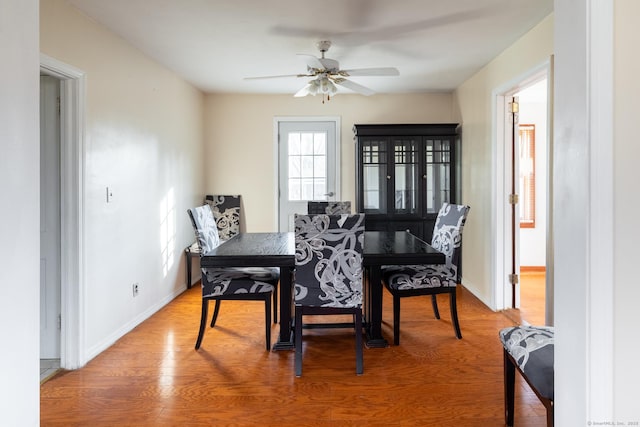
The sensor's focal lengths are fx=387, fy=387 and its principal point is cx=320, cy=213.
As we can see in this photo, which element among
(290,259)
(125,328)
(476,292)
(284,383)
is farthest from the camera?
(476,292)

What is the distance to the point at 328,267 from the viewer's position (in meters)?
2.37

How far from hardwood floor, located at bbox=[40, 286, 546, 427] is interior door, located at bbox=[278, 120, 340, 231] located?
223 centimetres

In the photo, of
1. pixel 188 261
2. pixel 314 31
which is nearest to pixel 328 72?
pixel 314 31

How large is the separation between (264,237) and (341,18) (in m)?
1.81

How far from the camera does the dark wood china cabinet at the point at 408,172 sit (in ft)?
15.4

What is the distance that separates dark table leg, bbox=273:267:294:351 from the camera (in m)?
2.79

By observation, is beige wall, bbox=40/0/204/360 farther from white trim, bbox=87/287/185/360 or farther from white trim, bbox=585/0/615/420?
white trim, bbox=585/0/615/420

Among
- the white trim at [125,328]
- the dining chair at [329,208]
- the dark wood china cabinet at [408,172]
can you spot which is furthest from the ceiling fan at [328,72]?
the white trim at [125,328]

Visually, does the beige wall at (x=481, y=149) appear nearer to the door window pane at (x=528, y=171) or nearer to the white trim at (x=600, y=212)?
the door window pane at (x=528, y=171)

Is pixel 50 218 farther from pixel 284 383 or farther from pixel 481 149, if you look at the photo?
pixel 481 149

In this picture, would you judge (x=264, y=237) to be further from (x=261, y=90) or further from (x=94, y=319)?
(x=261, y=90)

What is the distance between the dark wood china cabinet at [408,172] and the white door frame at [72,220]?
2996 mm

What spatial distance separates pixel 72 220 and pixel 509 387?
2756 mm

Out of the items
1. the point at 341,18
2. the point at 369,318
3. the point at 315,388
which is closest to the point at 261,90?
the point at 341,18
